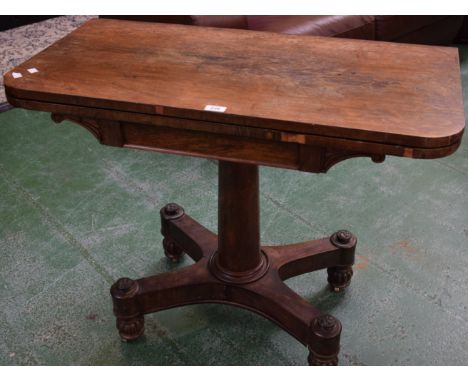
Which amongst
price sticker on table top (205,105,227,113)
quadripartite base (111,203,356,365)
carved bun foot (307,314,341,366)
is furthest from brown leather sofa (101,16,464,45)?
carved bun foot (307,314,341,366)

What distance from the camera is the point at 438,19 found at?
147 inches

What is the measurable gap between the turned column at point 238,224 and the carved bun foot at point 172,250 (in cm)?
25

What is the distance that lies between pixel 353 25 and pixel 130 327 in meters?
2.14

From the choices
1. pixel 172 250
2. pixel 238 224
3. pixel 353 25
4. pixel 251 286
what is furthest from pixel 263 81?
pixel 353 25

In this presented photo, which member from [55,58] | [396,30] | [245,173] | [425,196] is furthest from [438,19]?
[55,58]

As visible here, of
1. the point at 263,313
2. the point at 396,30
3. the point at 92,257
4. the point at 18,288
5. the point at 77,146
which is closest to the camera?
the point at 263,313

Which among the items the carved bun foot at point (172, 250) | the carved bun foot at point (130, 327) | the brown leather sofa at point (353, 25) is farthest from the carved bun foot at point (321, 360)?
the brown leather sofa at point (353, 25)

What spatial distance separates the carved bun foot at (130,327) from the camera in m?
1.76

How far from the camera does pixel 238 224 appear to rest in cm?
173

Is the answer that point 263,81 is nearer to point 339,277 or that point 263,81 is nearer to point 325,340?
point 325,340

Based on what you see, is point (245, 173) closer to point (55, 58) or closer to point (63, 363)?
point (55, 58)

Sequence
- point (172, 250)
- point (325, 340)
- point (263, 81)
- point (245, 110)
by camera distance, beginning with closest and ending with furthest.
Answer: point (245, 110)
point (263, 81)
point (325, 340)
point (172, 250)

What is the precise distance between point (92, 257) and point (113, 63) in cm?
87

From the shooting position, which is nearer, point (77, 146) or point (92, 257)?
point (92, 257)
